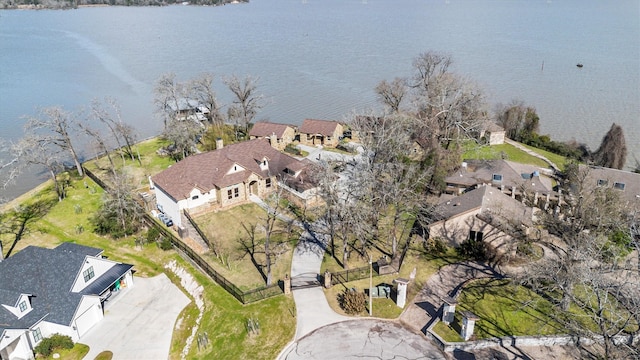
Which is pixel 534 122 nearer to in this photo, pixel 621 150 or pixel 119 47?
pixel 621 150

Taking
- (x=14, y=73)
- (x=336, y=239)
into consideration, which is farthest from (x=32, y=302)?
(x=14, y=73)

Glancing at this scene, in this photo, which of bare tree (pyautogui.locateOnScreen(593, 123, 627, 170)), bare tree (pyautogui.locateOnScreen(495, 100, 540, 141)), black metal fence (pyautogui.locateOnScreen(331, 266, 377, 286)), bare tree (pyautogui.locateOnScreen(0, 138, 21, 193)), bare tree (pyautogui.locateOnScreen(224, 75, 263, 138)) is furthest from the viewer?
bare tree (pyautogui.locateOnScreen(495, 100, 540, 141))

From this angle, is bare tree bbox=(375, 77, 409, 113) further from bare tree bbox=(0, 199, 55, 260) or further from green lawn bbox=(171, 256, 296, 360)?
bare tree bbox=(0, 199, 55, 260)

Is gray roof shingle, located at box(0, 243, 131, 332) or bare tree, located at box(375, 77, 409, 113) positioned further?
bare tree, located at box(375, 77, 409, 113)

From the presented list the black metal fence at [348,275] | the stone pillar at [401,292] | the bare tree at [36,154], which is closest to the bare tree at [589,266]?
the stone pillar at [401,292]

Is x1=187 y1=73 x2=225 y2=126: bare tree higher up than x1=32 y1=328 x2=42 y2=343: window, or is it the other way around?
x1=187 y1=73 x2=225 y2=126: bare tree

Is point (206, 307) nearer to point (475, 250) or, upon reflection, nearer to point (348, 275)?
point (348, 275)

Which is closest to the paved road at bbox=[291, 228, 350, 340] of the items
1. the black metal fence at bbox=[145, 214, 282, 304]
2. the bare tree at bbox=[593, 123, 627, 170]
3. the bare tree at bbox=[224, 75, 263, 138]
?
the black metal fence at bbox=[145, 214, 282, 304]
